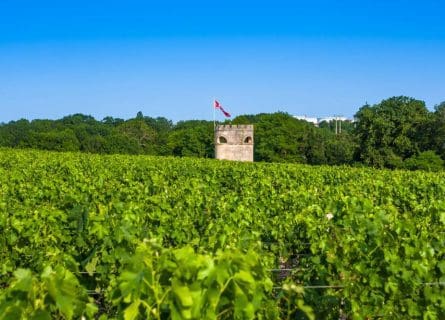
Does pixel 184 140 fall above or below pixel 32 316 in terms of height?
above

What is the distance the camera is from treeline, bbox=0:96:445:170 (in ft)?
146

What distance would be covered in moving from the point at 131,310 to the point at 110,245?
259 cm

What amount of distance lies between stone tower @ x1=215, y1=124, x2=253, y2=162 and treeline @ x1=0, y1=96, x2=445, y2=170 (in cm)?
891

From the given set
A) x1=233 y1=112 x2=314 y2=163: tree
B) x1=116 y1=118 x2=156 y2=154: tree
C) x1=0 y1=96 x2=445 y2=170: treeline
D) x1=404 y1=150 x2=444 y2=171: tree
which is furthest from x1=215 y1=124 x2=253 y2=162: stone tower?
x1=116 y1=118 x2=156 y2=154: tree

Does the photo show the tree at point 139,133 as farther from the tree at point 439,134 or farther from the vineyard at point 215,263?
the vineyard at point 215,263

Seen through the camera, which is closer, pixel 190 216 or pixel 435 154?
pixel 190 216

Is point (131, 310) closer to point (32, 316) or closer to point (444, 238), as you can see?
point (32, 316)

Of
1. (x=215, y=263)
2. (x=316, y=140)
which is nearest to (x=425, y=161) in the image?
(x=316, y=140)

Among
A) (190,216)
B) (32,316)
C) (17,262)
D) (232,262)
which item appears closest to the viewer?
(32,316)

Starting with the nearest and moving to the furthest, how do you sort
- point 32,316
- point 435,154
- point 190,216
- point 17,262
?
point 32,316
point 17,262
point 190,216
point 435,154

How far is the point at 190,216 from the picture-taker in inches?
292

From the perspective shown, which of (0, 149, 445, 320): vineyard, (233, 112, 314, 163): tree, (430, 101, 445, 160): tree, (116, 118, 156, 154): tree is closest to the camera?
(0, 149, 445, 320): vineyard

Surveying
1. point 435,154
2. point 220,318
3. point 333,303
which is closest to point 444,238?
point 333,303

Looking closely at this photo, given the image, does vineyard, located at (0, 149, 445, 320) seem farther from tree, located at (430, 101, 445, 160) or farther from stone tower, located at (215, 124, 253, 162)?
tree, located at (430, 101, 445, 160)
